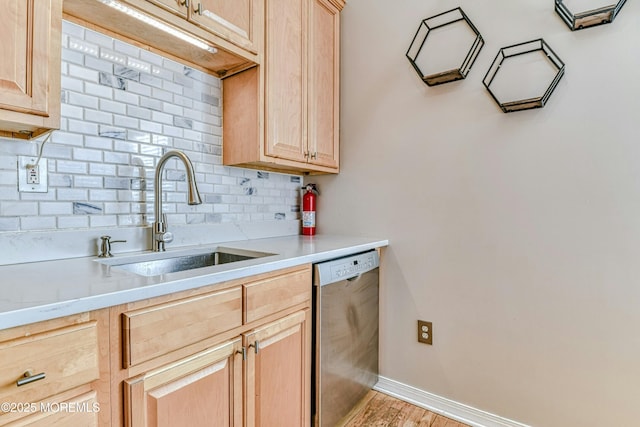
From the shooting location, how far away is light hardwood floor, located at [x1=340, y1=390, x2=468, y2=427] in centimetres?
168

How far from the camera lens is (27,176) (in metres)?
1.15

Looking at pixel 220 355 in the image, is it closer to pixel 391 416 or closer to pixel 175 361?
pixel 175 361

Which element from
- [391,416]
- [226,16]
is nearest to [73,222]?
[226,16]

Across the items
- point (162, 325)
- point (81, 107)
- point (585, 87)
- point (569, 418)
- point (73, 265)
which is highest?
point (585, 87)

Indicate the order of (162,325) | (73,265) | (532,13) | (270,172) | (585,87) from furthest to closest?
(270,172), (532,13), (585,87), (73,265), (162,325)

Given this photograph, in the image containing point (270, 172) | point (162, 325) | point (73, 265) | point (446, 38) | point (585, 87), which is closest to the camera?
point (162, 325)

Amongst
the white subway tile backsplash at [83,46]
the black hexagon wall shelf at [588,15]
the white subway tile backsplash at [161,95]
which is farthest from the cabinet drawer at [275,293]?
the black hexagon wall shelf at [588,15]

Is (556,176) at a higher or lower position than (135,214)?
higher

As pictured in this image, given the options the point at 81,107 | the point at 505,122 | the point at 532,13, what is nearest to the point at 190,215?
the point at 81,107

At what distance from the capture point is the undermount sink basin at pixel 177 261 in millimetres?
1321

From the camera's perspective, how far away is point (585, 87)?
4.65ft

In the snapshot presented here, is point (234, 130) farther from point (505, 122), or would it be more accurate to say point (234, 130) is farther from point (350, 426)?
point (350, 426)

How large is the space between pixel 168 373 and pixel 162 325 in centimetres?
14

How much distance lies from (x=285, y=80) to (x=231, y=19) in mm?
392
